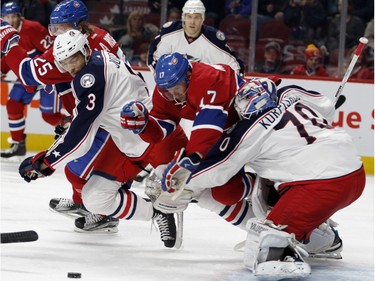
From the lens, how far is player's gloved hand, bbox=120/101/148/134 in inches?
154

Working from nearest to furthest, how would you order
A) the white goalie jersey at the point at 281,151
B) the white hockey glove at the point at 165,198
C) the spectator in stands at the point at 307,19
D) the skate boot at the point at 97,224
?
1. the white goalie jersey at the point at 281,151
2. the white hockey glove at the point at 165,198
3. the skate boot at the point at 97,224
4. the spectator in stands at the point at 307,19

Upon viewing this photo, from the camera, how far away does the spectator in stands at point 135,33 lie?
309 inches

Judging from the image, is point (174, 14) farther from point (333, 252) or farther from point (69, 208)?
point (333, 252)

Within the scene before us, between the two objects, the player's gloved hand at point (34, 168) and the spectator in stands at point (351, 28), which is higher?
the player's gloved hand at point (34, 168)

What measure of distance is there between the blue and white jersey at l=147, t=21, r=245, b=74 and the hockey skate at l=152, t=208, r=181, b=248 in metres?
1.91

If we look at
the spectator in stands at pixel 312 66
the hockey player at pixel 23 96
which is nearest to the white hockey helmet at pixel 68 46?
the hockey player at pixel 23 96

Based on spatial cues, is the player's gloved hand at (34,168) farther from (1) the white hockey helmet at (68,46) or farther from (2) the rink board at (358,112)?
(2) the rink board at (358,112)

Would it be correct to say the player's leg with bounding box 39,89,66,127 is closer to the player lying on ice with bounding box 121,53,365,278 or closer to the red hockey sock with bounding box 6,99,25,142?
the red hockey sock with bounding box 6,99,25,142

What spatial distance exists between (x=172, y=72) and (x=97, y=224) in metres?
1.16

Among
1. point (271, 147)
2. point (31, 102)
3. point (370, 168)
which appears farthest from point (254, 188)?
point (31, 102)

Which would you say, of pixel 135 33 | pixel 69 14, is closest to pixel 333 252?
pixel 69 14

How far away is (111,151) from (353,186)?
3.44ft

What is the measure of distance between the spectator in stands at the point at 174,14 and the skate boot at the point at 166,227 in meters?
3.57

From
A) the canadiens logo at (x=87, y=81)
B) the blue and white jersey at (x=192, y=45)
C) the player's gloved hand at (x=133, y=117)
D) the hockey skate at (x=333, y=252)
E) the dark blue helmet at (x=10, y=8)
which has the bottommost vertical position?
the hockey skate at (x=333, y=252)
